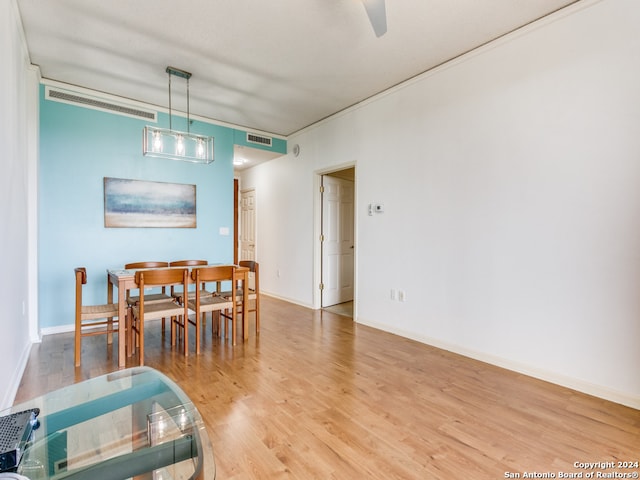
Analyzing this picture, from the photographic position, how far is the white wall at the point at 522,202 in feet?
7.72

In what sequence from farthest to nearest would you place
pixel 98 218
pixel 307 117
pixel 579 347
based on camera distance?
1. pixel 307 117
2. pixel 98 218
3. pixel 579 347

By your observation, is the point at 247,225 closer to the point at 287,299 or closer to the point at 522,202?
the point at 287,299

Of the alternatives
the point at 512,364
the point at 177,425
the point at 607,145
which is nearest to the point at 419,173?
the point at 607,145

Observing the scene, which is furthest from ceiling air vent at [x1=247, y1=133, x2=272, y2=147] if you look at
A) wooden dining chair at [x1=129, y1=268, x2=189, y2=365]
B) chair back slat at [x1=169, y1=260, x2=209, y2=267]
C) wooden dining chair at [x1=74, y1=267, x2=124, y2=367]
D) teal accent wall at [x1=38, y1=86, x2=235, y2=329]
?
wooden dining chair at [x1=74, y1=267, x2=124, y2=367]

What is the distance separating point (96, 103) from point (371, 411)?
4.62 metres

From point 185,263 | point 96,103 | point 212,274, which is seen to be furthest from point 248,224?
point 212,274

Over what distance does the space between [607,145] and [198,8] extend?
10.7ft

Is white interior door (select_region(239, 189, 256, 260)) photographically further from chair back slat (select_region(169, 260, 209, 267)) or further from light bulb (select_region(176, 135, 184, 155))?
light bulb (select_region(176, 135, 184, 155))

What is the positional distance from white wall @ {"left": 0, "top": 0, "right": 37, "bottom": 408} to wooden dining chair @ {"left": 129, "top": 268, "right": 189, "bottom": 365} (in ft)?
2.80

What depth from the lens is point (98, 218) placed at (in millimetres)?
4148

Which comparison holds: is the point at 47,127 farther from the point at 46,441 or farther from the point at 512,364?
the point at 512,364

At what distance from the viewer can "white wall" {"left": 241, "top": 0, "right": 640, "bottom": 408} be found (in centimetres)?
235

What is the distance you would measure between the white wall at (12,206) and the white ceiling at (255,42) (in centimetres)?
41

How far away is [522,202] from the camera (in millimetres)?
2834
